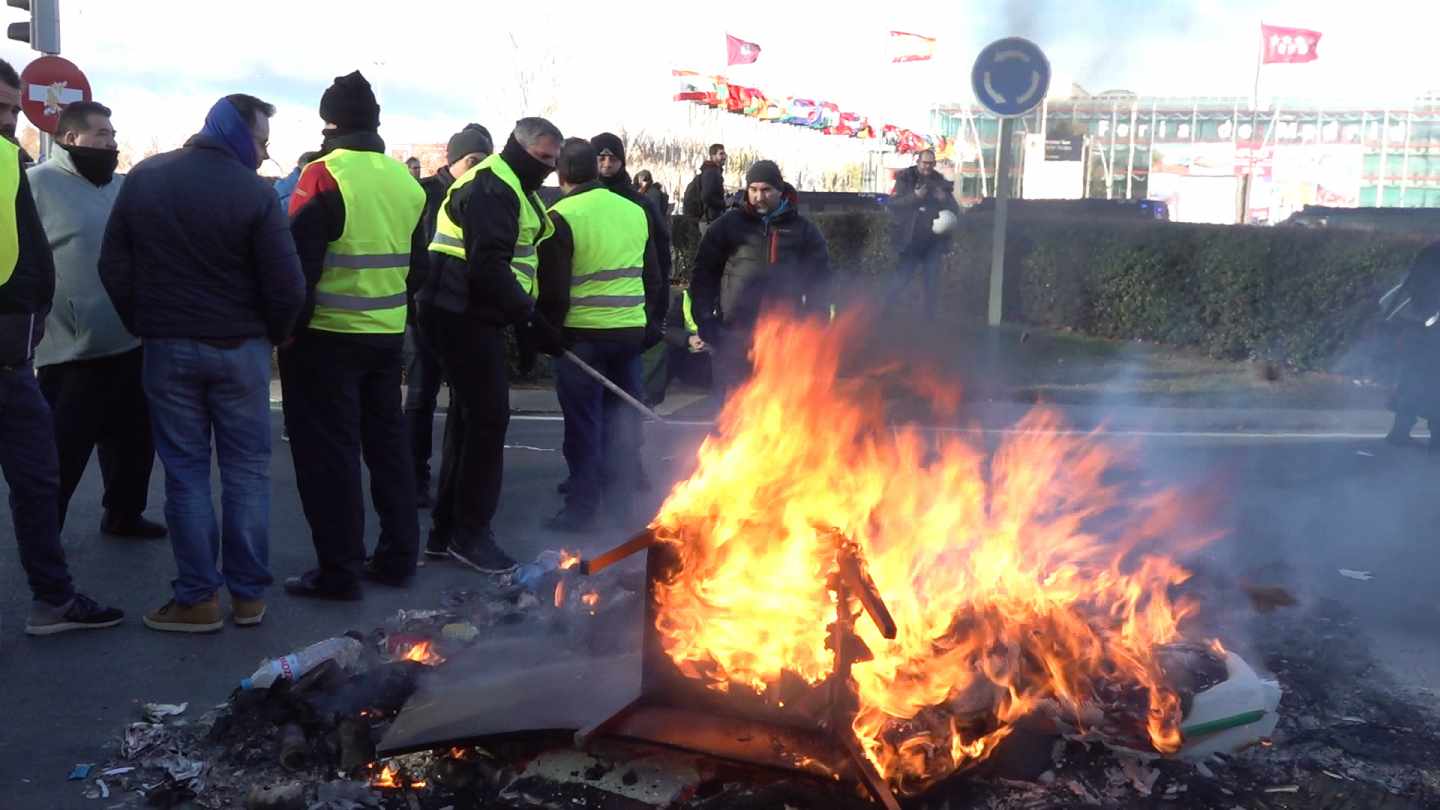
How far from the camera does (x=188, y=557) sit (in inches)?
211

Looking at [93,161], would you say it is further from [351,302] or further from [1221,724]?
[1221,724]

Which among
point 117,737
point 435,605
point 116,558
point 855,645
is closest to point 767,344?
point 855,645

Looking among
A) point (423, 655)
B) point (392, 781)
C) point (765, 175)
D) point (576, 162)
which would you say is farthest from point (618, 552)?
point (765, 175)

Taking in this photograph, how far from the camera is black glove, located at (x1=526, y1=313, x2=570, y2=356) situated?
6.48 meters

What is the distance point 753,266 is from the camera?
26.3 feet

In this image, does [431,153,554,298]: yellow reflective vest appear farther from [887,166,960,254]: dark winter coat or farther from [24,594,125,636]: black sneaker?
[887,166,960,254]: dark winter coat

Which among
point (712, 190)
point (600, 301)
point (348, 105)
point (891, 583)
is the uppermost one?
point (348, 105)

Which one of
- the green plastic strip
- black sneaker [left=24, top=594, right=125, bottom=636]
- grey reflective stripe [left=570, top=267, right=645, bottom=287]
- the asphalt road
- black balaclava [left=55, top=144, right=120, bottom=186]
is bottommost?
the asphalt road

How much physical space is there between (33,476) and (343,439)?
1166mm

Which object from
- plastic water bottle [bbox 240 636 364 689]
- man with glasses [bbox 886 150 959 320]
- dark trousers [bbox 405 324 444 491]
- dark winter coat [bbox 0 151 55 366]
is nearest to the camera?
plastic water bottle [bbox 240 636 364 689]

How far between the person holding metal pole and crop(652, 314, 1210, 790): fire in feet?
7.07

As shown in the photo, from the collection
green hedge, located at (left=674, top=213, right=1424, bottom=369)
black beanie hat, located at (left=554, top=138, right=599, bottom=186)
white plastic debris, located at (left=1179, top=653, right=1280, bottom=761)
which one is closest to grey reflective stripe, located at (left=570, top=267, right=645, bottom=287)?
black beanie hat, located at (left=554, top=138, right=599, bottom=186)

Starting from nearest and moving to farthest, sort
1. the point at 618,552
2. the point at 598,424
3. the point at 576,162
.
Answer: the point at 618,552
the point at 576,162
the point at 598,424

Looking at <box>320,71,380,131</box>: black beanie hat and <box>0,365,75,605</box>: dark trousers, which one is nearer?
<box>0,365,75,605</box>: dark trousers
